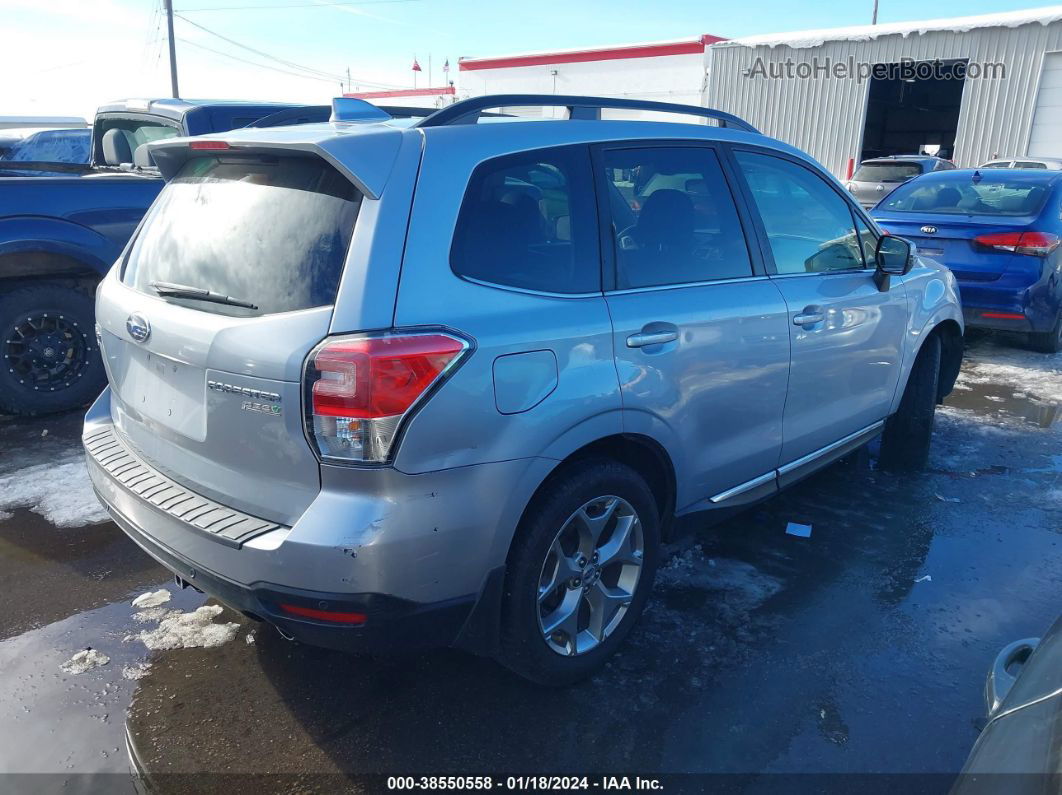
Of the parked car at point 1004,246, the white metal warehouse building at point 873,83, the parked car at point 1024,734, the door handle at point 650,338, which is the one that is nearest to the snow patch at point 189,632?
the door handle at point 650,338

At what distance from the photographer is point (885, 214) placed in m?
7.71

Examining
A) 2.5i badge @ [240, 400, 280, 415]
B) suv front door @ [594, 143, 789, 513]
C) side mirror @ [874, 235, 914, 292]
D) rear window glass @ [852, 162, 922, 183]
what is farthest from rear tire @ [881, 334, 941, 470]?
rear window glass @ [852, 162, 922, 183]

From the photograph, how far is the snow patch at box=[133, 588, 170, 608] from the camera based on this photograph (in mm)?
3316

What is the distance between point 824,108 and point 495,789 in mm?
24467

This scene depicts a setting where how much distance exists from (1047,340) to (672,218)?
6.20 meters

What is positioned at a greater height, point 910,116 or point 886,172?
point 910,116

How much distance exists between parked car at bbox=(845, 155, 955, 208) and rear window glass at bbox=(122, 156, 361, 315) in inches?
564

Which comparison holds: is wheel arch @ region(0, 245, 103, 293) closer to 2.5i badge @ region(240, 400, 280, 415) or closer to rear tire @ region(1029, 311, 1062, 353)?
2.5i badge @ region(240, 400, 280, 415)

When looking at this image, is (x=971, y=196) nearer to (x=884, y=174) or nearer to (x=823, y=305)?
(x=823, y=305)

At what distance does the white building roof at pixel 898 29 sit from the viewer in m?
19.6

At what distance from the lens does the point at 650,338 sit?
107 inches

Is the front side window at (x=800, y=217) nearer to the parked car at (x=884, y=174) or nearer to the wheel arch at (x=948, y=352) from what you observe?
the wheel arch at (x=948, y=352)

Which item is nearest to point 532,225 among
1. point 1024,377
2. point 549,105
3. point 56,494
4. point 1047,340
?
point 549,105

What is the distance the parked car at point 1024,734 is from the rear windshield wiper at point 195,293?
2.00 metres
